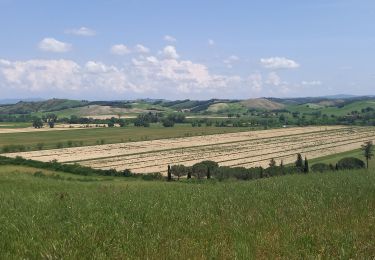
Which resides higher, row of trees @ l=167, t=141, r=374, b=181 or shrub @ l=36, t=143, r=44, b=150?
shrub @ l=36, t=143, r=44, b=150

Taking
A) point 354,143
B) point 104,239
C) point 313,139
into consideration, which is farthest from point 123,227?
point 313,139

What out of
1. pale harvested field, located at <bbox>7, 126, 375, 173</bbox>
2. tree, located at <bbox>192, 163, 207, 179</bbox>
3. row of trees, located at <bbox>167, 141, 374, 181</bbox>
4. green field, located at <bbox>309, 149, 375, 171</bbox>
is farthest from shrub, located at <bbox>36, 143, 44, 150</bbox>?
green field, located at <bbox>309, 149, 375, 171</bbox>

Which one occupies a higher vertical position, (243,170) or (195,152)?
(243,170)

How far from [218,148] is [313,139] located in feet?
170

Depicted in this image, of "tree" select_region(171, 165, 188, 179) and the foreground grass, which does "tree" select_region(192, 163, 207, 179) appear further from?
the foreground grass

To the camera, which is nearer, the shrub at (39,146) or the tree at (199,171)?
the tree at (199,171)

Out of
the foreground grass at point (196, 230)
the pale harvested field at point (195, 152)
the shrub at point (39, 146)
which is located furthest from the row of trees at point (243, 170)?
the shrub at point (39, 146)

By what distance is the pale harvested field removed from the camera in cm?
11611

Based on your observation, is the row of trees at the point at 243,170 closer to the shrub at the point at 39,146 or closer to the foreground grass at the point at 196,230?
the foreground grass at the point at 196,230

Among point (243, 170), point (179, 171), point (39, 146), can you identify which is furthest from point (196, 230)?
point (39, 146)

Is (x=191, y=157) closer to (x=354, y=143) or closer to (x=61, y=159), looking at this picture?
(x=61, y=159)

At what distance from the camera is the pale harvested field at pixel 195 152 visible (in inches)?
4571

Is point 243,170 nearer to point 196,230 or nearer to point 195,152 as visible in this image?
point 195,152

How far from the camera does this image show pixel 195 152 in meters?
141
